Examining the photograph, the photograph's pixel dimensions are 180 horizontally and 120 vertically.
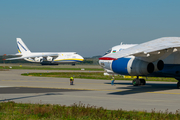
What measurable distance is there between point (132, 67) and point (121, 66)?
140 cm

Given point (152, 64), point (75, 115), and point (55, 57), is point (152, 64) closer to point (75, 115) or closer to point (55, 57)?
point (75, 115)

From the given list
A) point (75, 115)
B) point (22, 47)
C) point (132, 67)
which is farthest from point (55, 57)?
point (75, 115)

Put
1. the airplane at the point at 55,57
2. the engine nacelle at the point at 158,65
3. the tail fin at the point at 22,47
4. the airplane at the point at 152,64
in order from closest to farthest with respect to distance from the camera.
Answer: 1. the airplane at the point at 152,64
2. the engine nacelle at the point at 158,65
3. the airplane at the point at 55,57
4. the tail fin at the point at 22,47

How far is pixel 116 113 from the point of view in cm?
1200

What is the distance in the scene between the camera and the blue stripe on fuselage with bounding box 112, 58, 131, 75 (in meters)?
25.7

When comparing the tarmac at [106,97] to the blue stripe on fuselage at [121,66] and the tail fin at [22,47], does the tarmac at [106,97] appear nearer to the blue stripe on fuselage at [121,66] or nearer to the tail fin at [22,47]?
the blue stripe on fuselage at [121,66]

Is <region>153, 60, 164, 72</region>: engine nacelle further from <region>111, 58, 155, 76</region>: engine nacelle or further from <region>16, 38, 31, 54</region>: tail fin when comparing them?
<region>16, 38, 31, 54</region>: tail fin

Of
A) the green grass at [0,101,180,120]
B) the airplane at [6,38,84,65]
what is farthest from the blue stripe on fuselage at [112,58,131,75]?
the airplane at [6,38,84,65]

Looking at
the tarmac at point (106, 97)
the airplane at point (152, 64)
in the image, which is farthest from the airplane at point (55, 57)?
the tarmac at point (106, 97)

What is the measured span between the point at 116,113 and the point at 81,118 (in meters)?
1.75

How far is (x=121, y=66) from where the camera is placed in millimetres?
26078

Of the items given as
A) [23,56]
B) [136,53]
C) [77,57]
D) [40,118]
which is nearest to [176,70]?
[136,53]

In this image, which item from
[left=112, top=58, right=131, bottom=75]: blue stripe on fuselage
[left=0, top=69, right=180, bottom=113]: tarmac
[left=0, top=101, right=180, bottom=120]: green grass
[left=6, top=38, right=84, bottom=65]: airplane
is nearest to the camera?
[left=0, top=101, right=180, bottom=120]: green grass

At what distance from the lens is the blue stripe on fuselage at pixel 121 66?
25.7 meters
